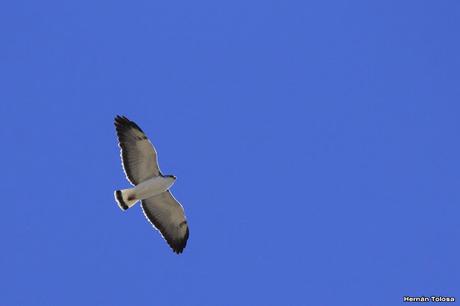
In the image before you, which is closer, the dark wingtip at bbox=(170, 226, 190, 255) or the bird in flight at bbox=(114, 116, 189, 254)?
the bird in flight at bbox=(114, 116, 189, 254)

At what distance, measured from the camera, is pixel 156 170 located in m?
20.2

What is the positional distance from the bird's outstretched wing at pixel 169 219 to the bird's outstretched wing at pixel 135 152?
834 mm

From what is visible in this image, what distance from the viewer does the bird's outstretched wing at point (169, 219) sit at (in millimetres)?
20859

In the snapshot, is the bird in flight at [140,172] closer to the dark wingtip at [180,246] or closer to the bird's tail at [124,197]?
the bird's tail at [124,197]

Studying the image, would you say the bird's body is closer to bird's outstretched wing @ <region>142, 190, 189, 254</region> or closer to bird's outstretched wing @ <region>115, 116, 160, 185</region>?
bird's outstretched wing @ <region>115, 116, 160, 185</region>

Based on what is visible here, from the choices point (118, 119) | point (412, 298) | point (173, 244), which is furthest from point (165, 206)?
point (412, 298)

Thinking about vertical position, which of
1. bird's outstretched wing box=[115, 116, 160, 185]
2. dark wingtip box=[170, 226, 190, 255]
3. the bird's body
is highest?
bird's outstretched wing box=[115, 116, 160, 185]

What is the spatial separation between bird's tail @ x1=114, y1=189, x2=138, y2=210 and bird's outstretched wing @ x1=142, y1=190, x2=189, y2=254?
96 cm

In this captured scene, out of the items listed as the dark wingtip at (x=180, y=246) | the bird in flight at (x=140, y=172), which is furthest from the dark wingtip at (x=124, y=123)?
the dark wingtip at (x=180, y=246)

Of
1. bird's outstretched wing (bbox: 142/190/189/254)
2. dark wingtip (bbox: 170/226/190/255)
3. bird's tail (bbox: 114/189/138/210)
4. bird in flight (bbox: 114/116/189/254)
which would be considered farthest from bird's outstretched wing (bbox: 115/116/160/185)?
dark wingtip (bbox: 170/226/190/255)

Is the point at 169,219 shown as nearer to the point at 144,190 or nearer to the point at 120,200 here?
the point at 144,190

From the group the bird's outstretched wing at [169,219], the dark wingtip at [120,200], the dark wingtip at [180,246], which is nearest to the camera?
the dark wingtip at [120,200]

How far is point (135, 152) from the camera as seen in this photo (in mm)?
20000

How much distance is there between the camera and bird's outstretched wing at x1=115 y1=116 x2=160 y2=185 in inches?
782
